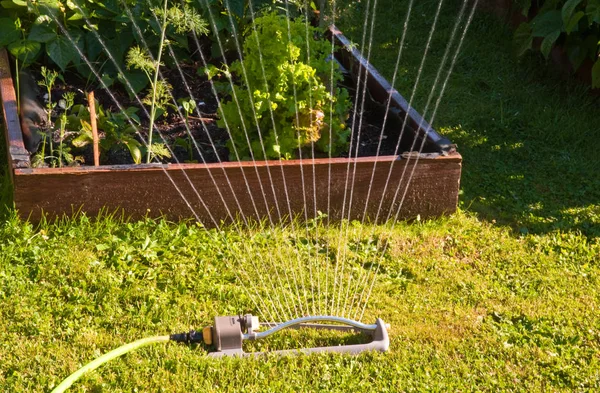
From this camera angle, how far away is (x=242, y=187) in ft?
13.6

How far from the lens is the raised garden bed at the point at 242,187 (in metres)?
3.96

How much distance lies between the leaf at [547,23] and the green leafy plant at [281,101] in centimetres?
206

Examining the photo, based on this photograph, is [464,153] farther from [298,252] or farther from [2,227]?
[2,227]

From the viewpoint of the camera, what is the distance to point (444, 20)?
744cm

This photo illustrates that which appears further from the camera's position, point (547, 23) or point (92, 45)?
point (547, 23)

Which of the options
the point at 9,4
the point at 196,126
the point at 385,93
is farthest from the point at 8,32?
the point at 385,93

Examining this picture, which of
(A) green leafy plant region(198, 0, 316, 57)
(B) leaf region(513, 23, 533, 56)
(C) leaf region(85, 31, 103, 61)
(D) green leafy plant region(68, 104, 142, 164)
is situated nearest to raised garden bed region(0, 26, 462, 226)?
(D) green leafy plant region(68, 104, 142, 164)

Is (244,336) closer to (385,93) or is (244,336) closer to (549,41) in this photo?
(385,93)

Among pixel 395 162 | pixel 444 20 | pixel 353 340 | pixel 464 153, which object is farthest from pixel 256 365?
pixel 444 20

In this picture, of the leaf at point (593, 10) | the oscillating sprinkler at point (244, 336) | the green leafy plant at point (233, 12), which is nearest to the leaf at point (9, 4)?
the green leafy plant at point (233, 12)

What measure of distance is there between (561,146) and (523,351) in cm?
237

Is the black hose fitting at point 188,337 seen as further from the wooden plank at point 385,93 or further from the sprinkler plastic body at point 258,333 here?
the wooden plank at point 385,93

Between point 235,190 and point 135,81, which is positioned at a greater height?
point 135,81

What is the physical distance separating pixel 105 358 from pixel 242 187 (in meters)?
1.27
